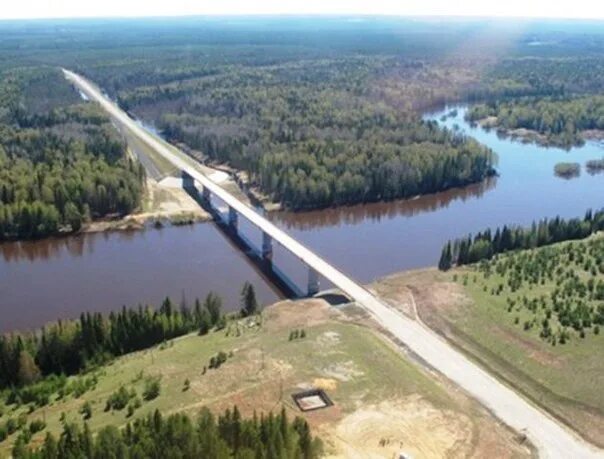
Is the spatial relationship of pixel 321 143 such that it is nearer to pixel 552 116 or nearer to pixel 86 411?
pixel 552 116

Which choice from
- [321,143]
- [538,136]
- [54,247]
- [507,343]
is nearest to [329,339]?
[507,343]

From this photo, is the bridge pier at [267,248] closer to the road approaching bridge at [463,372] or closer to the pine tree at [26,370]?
the road approaching bridge at [463,372]

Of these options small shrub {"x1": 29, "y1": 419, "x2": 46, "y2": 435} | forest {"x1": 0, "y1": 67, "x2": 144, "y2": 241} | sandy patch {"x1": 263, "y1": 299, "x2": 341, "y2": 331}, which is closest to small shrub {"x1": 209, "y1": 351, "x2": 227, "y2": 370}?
sandy patch {"x1": 263, "y1": 299, "x2": 341, "y2": 331}

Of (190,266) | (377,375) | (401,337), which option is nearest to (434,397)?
(377,375)

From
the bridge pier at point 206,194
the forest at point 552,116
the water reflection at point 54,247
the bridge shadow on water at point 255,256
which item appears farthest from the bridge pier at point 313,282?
the forest at point 552,116

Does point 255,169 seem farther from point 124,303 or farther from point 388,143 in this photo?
point 124,303

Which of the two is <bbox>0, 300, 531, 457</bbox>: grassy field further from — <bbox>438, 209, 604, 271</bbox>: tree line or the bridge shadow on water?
<bbox>438, 209, 604, 271</bbox>: tree line
